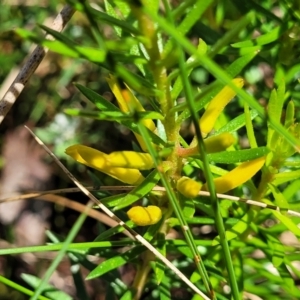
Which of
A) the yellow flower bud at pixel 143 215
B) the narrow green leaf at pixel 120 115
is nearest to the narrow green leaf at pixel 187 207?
the yellow flower bud at pixel 143 215

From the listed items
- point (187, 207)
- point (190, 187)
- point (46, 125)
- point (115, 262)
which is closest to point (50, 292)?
point (115, 262)

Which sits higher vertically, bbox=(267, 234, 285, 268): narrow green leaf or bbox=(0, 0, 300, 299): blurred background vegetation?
bbox=(267, 234, 285, 268): narrow green leaf

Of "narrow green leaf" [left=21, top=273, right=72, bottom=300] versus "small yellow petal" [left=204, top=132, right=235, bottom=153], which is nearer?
"small yellow petal" [left=204, top=132, right=235, bottom=153]

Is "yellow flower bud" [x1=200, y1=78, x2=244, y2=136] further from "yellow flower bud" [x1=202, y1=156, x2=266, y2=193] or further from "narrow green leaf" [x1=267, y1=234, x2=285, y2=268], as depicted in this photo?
"narrow green leaf" [x1=267, y1=234, x2=285, y2=268]

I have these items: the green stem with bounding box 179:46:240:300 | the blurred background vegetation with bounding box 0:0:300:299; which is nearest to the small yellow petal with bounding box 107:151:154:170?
the green stem with bounding box 179:46:240:300

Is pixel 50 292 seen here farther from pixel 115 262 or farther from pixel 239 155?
pixel 239 155

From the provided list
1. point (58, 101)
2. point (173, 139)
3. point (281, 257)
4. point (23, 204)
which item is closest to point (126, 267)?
point (23, 204)
